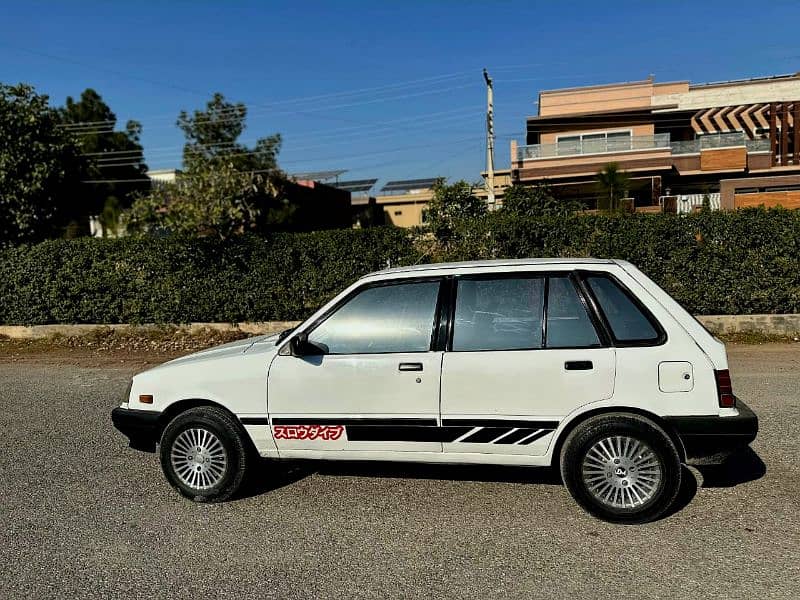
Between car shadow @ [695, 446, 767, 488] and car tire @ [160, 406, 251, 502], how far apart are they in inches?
131

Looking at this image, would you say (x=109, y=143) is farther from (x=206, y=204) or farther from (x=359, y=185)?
(x=206, y=204)

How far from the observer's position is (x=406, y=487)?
4.88m

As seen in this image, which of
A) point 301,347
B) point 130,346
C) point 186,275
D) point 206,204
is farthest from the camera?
point 206,204

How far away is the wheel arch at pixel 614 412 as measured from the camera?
13.4ft

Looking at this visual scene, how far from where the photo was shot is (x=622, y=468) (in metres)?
4.09

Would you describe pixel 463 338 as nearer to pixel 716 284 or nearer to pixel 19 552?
pixel 19 552

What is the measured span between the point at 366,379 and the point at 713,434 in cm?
222

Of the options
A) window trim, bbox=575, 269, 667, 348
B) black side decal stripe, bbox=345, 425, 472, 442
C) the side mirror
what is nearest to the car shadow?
window trim, bbox=575, 269, 667, 348

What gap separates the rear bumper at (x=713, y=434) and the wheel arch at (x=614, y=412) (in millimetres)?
33

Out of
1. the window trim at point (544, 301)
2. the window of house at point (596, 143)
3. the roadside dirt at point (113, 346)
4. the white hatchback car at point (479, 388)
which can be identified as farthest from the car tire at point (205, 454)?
the window of house at point (596, 143)

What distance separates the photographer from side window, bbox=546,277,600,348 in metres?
4.25

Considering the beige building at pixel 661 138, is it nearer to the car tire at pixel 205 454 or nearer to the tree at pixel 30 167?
the tree at pixel 30 167

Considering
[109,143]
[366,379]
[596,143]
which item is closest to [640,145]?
[596,143]

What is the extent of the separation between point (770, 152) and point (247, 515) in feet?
97.9
